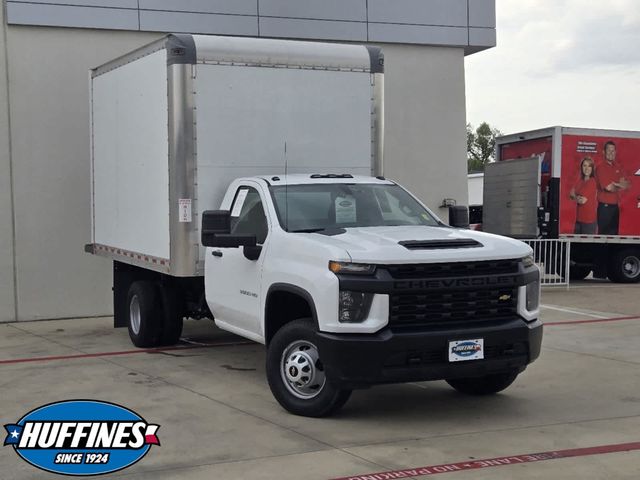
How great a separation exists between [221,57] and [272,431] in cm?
438

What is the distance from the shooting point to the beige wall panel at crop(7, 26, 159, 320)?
13906 mm

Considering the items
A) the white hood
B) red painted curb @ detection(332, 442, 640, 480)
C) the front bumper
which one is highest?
the white hood

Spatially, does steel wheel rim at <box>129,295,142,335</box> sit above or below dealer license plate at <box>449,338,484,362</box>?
below

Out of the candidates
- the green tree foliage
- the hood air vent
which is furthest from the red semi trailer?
the green tree foliage

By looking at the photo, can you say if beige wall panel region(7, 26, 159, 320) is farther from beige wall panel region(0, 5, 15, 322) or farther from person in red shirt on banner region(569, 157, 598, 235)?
person in red shirt on banner region(569, 157, 598, 235)

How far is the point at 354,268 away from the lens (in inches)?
273

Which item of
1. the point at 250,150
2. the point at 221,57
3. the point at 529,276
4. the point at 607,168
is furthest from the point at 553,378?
the point at 607,168

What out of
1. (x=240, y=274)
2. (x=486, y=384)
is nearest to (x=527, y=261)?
(x=486, y=384)

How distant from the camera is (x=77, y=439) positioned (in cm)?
650

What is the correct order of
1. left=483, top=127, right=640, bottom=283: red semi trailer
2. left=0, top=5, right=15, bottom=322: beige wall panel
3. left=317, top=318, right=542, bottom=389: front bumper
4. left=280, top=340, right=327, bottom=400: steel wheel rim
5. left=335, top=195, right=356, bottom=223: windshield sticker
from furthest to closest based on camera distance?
left=483, top=127, right=640, bottom=283: red semi trailer < left=0, top=5, right=15, bottom=322: beige wall panel < left=335, top=195, right=356, bottom=223: windshield sticker < left=280, top=340, right=327, bottom=400: steel wheel rim < left=317, top=318, right=542, bottom=389: front bumper

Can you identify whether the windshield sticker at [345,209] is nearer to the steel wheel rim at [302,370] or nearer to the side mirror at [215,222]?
the side mirror at [215,222]

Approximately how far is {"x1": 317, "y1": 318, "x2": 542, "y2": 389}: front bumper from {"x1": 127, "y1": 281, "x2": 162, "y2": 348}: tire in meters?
4.29

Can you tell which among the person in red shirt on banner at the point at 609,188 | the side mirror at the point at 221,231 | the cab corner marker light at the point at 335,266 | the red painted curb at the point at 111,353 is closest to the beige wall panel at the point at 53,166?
the red painted curb at the point at 111,353

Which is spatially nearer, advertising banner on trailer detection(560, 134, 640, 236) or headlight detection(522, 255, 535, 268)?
headlight detection(522, 255, 535, 268)
